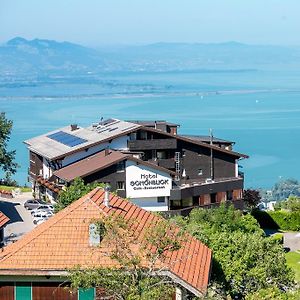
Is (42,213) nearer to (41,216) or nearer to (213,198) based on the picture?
(41,216)

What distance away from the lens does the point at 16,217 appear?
2986 cm

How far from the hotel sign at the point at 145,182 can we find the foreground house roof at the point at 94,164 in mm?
223

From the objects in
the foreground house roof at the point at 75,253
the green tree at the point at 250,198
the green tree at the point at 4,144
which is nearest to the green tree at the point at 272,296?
the foreground house roof at the point at 75,253

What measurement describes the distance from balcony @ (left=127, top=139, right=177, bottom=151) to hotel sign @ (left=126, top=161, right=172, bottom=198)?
9.83 ft

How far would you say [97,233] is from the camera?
11.2 meters

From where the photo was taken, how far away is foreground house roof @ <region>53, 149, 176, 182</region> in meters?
29.6

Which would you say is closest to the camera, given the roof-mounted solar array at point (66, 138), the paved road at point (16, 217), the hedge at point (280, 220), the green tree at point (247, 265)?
the green tree at point (247, 265)

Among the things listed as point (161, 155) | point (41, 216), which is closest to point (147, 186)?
point (161, 155)

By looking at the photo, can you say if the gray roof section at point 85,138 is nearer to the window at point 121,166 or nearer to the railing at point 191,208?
the window at point 121,166

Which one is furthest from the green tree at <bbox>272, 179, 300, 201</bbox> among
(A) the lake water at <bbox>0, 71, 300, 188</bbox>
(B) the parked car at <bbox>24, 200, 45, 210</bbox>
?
(B) the parked car at <bbox>24, 200, 45, 210</bbox>

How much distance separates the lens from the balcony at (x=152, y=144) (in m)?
33.6

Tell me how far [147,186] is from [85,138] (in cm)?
560

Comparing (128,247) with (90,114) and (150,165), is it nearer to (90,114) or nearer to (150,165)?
(150,165)

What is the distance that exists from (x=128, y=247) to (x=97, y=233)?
774 millimetres
